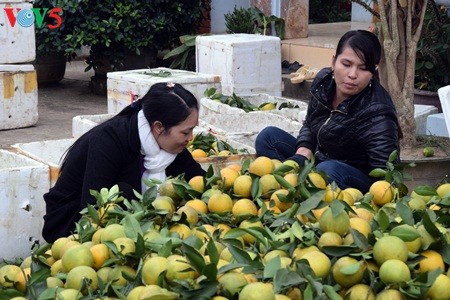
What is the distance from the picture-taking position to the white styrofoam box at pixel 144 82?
619 cm

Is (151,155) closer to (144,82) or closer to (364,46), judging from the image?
(364,46)

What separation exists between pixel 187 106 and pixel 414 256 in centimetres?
150

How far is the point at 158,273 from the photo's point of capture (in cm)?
241

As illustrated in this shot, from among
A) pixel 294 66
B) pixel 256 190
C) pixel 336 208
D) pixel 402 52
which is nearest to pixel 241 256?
pixel 336 208

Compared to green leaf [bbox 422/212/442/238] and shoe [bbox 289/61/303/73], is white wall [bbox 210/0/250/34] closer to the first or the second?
shoe [bbox 289/61/303/73]

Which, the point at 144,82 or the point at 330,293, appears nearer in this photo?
the point at 330,293

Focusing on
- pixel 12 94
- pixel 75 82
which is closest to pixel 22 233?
pixel 12 94

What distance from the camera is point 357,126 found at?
425 cm

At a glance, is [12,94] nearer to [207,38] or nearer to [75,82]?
[207,38]

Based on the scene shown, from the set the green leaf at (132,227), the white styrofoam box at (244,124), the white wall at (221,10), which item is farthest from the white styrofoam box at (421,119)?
the white wall at (221,10)

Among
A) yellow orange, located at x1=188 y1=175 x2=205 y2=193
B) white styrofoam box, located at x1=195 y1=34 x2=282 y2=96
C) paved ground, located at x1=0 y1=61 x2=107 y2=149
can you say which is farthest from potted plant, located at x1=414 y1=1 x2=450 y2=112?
yellow orange, located at x1=188 y1=175 x2=205 y2=193

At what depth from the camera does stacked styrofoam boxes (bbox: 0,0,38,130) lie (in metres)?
7.30

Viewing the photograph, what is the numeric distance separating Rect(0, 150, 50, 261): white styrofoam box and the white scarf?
622 millimetres

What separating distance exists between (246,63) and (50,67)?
10.0 ft
